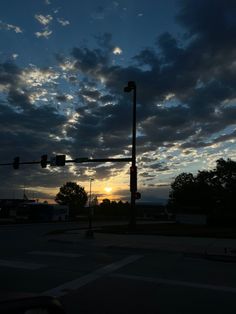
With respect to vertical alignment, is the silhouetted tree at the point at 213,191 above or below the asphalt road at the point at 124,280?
above

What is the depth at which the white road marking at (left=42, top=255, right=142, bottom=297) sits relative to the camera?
1004 cm

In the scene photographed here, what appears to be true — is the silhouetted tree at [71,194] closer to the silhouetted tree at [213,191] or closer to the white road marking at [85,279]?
the silhouetted tree at [213,191]

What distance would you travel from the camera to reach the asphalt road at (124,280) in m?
8.88

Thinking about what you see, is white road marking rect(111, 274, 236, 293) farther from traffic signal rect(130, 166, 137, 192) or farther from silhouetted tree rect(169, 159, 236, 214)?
silhouetted tree rect(169, 159, 236, 214)

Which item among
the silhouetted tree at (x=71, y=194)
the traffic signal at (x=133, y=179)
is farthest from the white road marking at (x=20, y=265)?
the silhouetted tree at (x=71, y=194)

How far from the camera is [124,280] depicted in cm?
1175

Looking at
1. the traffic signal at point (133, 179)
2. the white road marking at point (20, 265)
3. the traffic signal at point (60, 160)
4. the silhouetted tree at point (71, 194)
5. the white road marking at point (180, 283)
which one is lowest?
the white road marking at point (180, 283)

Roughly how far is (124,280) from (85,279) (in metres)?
0.95

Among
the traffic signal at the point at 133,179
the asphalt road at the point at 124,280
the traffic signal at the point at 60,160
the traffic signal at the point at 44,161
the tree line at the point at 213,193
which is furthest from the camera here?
the tree line at the point at 213,193

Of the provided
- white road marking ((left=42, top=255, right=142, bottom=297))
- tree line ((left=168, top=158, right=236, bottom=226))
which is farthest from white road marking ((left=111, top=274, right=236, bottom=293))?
tree line ((left=168, top=158, right=236, bottom=226))

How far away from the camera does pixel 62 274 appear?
1255cm

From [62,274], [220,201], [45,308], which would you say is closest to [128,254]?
[62,274]

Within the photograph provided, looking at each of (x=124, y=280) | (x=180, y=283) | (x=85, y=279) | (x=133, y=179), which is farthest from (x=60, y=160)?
(x=180, y=283)

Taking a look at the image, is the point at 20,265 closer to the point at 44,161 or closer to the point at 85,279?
the point at 85,279
